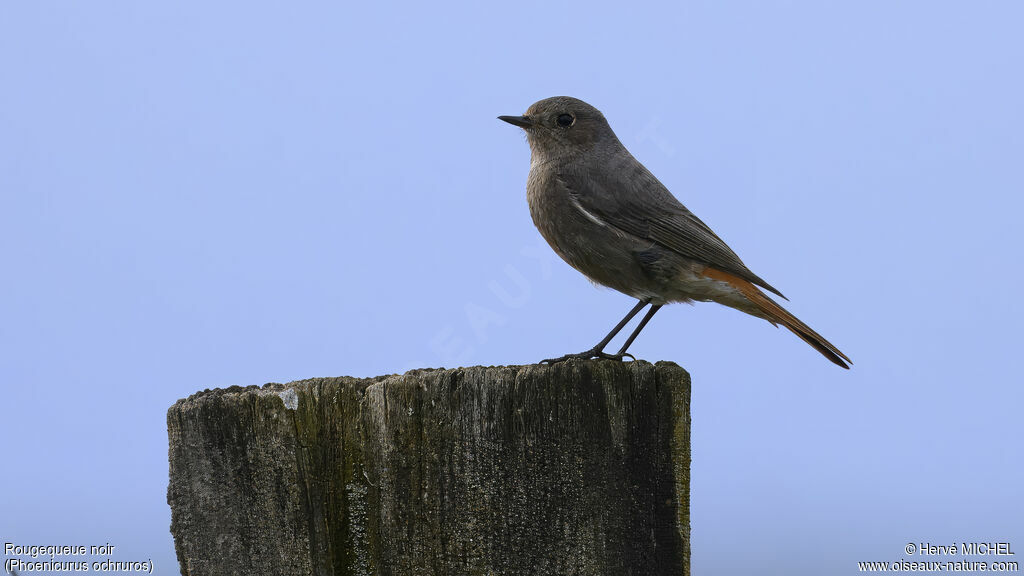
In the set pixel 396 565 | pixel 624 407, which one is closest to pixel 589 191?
pixel 624 407

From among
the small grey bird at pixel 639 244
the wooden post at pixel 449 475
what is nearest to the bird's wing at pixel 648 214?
the small grey bird at pixel 639 244

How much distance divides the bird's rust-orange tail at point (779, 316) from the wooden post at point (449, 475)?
217 cm

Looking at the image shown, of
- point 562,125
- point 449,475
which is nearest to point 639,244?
point 562,125

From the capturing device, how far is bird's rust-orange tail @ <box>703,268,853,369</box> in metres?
4.75

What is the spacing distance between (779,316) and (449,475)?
2.84 metres

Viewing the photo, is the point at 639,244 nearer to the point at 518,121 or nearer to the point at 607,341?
the point at 607,341

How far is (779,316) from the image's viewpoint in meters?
4.97

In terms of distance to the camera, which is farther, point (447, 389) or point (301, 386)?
point (301, 386)

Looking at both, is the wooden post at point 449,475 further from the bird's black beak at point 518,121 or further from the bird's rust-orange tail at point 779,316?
the bird's black beak at point 518,121

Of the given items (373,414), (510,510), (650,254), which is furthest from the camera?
(650,254)

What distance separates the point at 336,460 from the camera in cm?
291

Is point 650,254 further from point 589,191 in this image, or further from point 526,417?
point 526,417

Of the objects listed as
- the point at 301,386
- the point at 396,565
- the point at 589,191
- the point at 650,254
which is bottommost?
the point at 396,565

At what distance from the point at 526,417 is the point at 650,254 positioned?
2.54m
